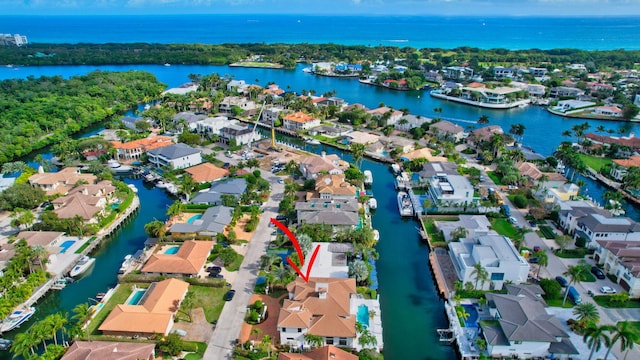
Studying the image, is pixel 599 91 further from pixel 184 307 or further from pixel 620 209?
pixel 184 307

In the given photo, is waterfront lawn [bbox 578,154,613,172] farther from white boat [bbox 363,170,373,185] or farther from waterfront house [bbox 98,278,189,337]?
waterfront house [bbox 98,278,189,337]

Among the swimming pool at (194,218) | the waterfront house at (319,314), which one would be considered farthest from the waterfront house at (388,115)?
the waterfront house at (319,314)

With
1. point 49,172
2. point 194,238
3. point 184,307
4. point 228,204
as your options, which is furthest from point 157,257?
point 49,172

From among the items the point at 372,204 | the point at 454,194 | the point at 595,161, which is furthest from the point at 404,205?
the point at 595,161

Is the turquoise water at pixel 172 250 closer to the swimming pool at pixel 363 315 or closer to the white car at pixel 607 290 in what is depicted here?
the swimming pool at pixel 363 315

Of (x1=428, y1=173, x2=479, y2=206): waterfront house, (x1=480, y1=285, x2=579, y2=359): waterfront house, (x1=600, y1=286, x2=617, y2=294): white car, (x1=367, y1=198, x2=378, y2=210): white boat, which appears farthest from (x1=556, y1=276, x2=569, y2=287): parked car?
(x1=367, y1=198, x2=378, y2=210): white boat

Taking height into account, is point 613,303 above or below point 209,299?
above

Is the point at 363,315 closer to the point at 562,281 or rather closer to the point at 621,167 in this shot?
the point at 562,281
